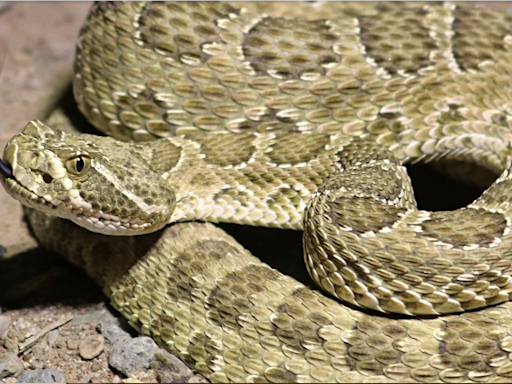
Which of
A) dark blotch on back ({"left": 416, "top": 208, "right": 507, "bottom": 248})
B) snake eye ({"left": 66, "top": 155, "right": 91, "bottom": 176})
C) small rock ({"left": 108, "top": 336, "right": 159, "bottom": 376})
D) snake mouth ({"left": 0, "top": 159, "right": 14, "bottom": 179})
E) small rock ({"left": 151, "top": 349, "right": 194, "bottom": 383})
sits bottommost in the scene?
small rock ({"left": 108, "top": 336, "right": 159, "bottom": 376})

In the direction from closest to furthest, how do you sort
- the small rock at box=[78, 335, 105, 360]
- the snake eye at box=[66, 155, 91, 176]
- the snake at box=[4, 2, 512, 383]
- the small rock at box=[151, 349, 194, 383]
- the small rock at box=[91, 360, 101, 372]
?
the snake at box=[4, 2, 512, 383], the small rock at box=[151, 349, 194, 383], the snake eye at box=[66, 155, 91, 176], the small rock at box=[91, 360, 101, 372], the small rock at box=[78, 335, 105, 360]

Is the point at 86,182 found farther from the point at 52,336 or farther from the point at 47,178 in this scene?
the point at 52,336

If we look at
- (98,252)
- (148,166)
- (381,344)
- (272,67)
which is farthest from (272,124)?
(381,344)

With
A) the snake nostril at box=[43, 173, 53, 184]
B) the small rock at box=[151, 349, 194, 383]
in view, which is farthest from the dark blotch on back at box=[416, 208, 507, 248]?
the snake nostril at box=[43, 173, 53, 184]

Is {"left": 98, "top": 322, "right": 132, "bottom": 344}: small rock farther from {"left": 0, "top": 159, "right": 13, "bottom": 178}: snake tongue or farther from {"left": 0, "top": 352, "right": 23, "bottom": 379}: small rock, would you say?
{"left": 0, "top": 159, "right": 13, "bottom": 178}: snake tongue

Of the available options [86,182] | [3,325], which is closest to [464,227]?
[86,182]

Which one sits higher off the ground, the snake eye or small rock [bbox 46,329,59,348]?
the snake eye

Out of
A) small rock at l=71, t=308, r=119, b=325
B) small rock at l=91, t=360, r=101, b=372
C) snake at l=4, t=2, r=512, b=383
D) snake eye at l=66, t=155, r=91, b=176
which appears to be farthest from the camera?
small rock at l=71, t=308, r=119, b=325
